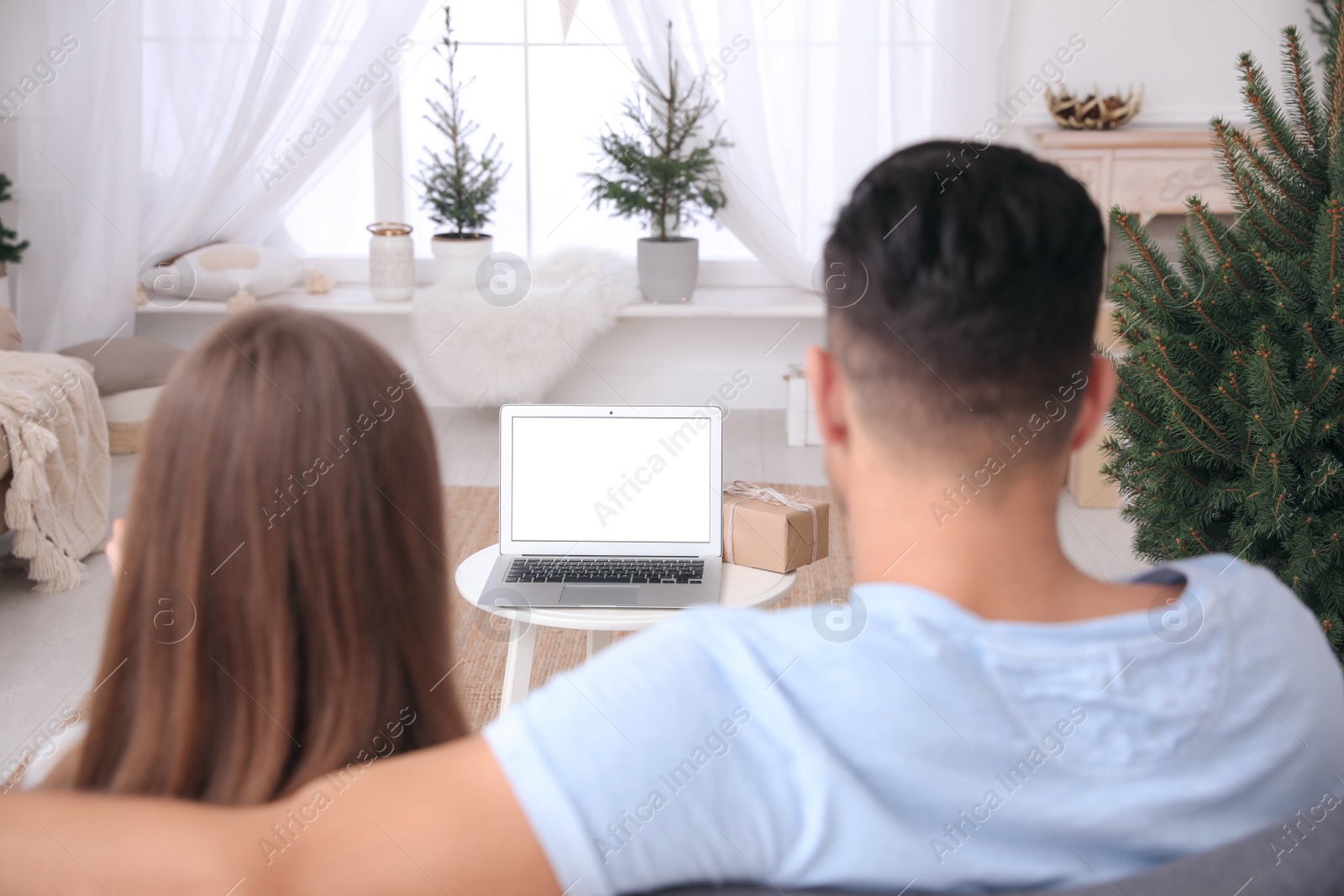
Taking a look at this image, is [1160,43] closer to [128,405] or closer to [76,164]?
[128,405]

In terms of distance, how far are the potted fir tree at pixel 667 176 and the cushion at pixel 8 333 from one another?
1.78m

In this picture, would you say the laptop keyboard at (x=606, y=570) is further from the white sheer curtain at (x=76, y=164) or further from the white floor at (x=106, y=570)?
the white sheer curtain at (x=76, y=164)

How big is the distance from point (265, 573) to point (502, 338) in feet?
10.4

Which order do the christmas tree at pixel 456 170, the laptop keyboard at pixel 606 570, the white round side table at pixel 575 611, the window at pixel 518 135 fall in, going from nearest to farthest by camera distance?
the white round side table at pixel 575 611 → the laptop keyboard at pixel 606 570 → the christmas tree at pixel 456 170 → the window at pixel 518 135

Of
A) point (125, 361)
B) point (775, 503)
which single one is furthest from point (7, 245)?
point (775, 503)

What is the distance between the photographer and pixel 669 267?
13.1ft

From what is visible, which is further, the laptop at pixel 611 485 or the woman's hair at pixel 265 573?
the laptop at pixel 611 485

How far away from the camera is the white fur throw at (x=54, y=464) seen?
265cm

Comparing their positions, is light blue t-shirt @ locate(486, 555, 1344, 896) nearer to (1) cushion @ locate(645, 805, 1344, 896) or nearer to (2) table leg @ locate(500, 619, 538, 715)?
(1) cushion @ locate(645, 805, 1344, 896)

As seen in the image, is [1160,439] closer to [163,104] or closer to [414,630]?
[414,630]

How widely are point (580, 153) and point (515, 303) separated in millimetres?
745

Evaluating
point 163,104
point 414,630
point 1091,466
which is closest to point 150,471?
point 414,630

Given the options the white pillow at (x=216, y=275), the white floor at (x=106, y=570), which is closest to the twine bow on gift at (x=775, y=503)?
the white floor at (x=106, y=570)

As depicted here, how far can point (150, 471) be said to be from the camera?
698mm
